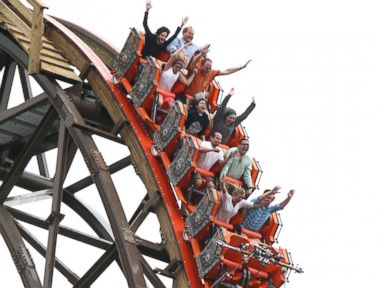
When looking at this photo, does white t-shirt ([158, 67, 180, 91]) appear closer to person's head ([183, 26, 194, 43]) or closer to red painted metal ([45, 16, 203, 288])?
red painted metal ([45, 16, 203, 288])

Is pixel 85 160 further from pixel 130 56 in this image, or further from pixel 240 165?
pixel 240 165

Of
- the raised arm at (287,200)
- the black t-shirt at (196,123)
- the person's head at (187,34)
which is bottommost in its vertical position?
the raised arm at (287,200)

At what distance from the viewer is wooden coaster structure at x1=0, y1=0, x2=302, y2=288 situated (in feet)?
79.0

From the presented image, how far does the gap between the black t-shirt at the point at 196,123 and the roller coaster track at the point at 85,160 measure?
26.1 inches

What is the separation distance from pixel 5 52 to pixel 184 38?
324 centimetres

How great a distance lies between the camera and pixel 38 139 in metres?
26.2

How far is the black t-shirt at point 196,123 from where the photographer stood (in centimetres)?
2520

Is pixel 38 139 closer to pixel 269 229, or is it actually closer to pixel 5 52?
pixel 5 52

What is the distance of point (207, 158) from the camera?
24625 mm

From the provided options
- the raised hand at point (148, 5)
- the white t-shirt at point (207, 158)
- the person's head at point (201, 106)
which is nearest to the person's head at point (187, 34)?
the raised hand at point (148, 5)

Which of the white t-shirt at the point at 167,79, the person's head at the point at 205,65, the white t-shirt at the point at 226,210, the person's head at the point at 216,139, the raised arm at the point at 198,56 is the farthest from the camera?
the person's head at the point at 205,65

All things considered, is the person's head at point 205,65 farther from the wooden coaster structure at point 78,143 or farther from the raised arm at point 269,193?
the raised arm at point 269,193

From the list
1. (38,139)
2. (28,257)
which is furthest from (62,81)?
(28,257)

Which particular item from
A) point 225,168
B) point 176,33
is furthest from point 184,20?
point 225,168
